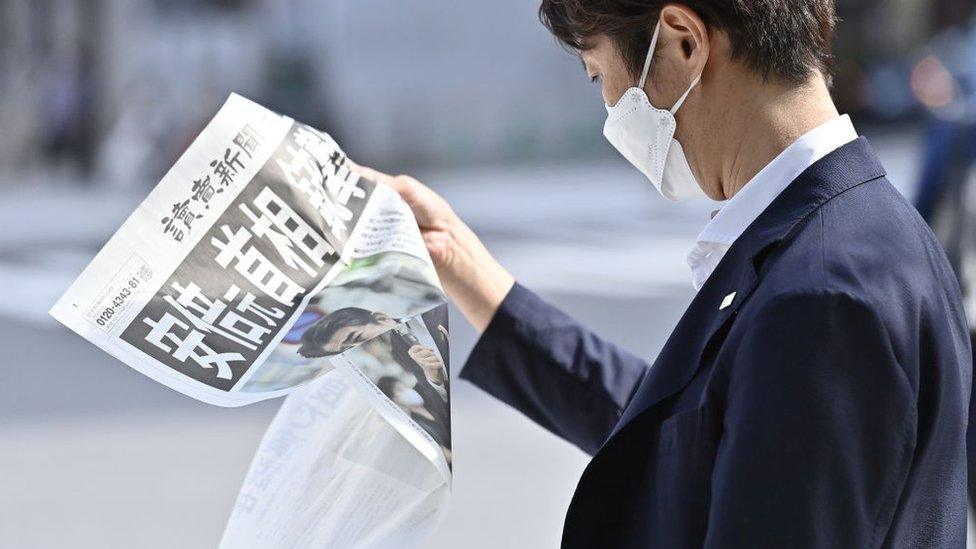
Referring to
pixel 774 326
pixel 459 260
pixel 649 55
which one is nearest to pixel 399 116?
pixel 459 260

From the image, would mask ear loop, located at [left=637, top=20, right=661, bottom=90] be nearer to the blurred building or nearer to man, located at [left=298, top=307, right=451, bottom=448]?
man, located at [left=298, top=307, right=451, bottom=448]

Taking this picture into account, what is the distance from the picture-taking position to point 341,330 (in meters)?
1.54

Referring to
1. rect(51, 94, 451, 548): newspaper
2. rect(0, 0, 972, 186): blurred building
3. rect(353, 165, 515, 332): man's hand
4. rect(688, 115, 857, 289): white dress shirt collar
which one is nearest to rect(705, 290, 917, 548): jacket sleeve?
rect(688, 115, 857, 289): white dress shirt collar

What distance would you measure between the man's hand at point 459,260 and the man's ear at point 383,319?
1.39ft

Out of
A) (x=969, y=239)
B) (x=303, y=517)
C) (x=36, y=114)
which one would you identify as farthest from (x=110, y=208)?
(x=303, y=517)

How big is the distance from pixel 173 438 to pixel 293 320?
411 cm

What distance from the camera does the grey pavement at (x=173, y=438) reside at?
4590 millimetres

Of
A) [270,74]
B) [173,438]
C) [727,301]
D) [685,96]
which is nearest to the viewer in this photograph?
[727,301]

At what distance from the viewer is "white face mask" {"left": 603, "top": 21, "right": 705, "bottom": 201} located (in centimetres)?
147

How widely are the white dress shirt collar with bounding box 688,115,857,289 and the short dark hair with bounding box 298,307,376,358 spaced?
1.34ft

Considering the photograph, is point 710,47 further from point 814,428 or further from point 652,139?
point 814,428

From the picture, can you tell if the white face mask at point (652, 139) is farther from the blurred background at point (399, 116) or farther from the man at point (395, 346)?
the blurred background at point (399, 116)

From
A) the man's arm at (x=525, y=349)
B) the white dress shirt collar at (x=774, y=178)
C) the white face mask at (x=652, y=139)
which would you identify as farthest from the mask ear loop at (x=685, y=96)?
the man's arm at (x=525, y=349)

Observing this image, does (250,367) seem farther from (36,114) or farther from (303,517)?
(36,114)
